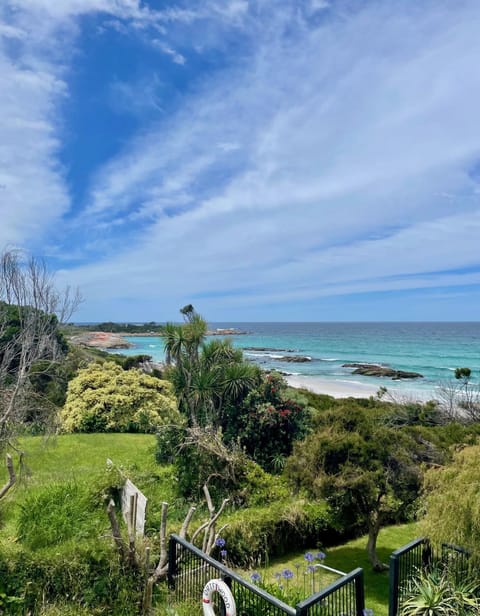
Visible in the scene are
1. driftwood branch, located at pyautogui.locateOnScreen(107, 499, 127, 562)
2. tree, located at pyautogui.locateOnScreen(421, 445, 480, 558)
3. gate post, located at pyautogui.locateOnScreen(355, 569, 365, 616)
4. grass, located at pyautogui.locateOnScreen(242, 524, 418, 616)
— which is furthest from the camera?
grass, located at pyautogui.locateOnScreen(242, 524, 418, 616)

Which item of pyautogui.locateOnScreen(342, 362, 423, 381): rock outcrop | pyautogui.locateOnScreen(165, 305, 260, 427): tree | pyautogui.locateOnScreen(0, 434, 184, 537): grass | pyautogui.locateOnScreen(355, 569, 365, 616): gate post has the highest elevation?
pyautogui.locateOnScreen(165, 305, 260, 427): tree

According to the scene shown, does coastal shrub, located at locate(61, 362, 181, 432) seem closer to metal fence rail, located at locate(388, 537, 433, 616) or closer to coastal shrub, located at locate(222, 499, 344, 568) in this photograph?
coastal shrub, located at locate(222, 499, 344, 568)

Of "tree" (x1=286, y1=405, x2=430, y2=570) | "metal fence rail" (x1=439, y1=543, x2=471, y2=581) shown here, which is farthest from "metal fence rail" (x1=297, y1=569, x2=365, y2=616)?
"tree" (x1=286, y1=405, x2=430, y2=570)

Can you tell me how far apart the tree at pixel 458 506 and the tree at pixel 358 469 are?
4.67 feet

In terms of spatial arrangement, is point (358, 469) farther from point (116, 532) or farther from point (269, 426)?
point (269, 426)

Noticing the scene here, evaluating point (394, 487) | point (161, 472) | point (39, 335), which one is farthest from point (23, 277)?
point (394, 487)

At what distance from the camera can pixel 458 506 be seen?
4.47 meters

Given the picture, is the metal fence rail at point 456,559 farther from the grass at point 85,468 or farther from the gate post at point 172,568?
the grass at point 85,468

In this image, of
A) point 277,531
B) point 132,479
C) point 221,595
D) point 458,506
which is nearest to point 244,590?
point 221,595

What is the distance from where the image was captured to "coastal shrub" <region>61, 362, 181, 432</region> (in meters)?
15.7

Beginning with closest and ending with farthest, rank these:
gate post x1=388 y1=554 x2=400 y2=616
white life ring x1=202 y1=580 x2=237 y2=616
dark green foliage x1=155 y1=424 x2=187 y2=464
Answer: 1. white life ring x1=202 y1=580 x2=237 y2=616
2. gate post x1=388 y1=554 x2=400 y2=616
3. dark green foliage x1=155 y1=424 x2=187 y2=464

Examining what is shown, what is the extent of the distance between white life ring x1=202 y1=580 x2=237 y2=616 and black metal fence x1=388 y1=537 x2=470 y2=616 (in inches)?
82.1

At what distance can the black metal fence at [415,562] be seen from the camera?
15.4 feet

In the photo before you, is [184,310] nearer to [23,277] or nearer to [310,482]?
[23,277]
